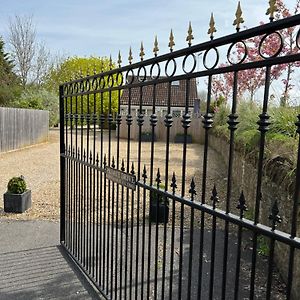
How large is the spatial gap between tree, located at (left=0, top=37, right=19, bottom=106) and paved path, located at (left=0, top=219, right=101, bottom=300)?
75.5ft

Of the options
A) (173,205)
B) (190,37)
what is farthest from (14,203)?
(190,37)

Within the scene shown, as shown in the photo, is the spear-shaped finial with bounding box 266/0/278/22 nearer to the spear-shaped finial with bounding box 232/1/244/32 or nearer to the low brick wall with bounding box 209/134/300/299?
the spear-shaped finial with bounding box 232/1/244/32

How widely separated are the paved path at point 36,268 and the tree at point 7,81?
906 inches

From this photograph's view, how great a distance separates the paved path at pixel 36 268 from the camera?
312 centimetres

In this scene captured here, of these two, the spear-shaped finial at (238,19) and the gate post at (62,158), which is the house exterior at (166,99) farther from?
the spear-shaped finial at (238,19)

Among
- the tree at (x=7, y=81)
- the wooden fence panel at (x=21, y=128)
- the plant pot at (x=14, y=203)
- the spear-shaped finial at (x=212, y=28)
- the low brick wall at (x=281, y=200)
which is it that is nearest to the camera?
the spear-shaped finial at (x=212, y=28)

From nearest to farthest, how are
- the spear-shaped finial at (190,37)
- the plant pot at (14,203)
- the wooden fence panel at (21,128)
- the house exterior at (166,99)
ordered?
the spear-shaped finial at (190,37)
the house exterior at (166,99)
the plant pot at (14,203)
the wooden fence panel at (21,128)

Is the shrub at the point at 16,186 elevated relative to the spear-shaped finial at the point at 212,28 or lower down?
lower down

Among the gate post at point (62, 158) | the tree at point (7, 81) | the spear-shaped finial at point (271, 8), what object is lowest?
the gate post at point (62, 158)

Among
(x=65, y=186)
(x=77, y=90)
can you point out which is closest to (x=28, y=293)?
(x=65, y=186)

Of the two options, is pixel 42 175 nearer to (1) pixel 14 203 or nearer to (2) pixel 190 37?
(1) pixel 14 203

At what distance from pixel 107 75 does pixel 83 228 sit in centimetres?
190

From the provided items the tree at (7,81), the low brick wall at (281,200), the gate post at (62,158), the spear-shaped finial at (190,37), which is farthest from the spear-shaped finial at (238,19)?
the tree at (7,81)

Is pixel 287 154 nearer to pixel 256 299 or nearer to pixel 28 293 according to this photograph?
pixel 256 299
